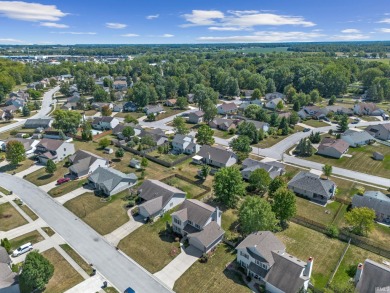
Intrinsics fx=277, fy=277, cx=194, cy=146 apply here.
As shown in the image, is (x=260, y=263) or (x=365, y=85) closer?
(x=260, y=263)

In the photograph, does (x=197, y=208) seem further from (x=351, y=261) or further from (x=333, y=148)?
(x=333, y=148)

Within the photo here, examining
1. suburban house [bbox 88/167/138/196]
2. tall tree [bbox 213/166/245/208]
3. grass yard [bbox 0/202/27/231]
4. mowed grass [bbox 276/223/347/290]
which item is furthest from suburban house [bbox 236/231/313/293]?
grass yard [bbox 0/202/27/231]

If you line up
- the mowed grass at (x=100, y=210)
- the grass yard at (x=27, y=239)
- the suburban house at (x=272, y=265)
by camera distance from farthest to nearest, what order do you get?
the mowed grass at (x=100, y=210), the grass yard at (x=27, y=239), the suburban house at (x=272, y=265)

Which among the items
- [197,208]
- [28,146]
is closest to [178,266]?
[197,208]

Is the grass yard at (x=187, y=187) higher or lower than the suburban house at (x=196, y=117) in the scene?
lower

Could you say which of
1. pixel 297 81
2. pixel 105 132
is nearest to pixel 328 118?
pixel 297 81

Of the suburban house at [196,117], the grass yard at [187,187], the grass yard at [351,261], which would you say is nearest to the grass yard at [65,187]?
the grass yard at [187,187]

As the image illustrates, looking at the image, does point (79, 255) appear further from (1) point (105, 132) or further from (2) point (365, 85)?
(2) point (365, 85)

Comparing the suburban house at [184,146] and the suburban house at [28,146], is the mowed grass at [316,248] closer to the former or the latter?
the suburban house at [184,146]
